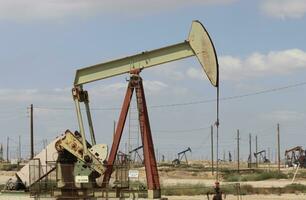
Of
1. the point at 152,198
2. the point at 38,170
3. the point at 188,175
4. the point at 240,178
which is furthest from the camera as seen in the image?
the point at 188,175

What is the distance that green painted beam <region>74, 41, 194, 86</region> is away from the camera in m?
18.5

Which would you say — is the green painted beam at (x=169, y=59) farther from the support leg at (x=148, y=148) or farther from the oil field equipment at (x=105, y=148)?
the support leg at (x=148, y=148)

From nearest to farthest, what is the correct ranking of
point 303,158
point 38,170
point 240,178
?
1. point 38,170
2. point 240,178
3. point 303,158

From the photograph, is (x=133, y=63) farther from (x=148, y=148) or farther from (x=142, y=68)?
(x=148, y=148)

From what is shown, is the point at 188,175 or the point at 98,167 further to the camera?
the point at 188,175

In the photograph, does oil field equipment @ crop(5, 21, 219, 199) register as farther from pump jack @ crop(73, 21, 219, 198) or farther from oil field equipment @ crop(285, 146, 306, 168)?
oil field equipment @ crop(285, 146, 306, 168)

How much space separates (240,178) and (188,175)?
10.2 meters

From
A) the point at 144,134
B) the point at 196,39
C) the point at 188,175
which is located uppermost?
the point at 196,39

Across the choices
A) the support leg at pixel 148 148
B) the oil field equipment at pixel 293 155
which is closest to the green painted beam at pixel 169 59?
the support leg at pixel 148 148

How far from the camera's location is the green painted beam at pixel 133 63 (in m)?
18.5

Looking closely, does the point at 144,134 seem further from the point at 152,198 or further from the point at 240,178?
the point at 240,178

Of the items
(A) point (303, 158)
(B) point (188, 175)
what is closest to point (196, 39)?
(B) point (188, 175)

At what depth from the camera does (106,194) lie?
59.7 feet

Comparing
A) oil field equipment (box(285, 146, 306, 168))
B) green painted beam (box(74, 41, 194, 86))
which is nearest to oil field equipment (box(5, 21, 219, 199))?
green painted beam (box(74, 41, 194, 86))
